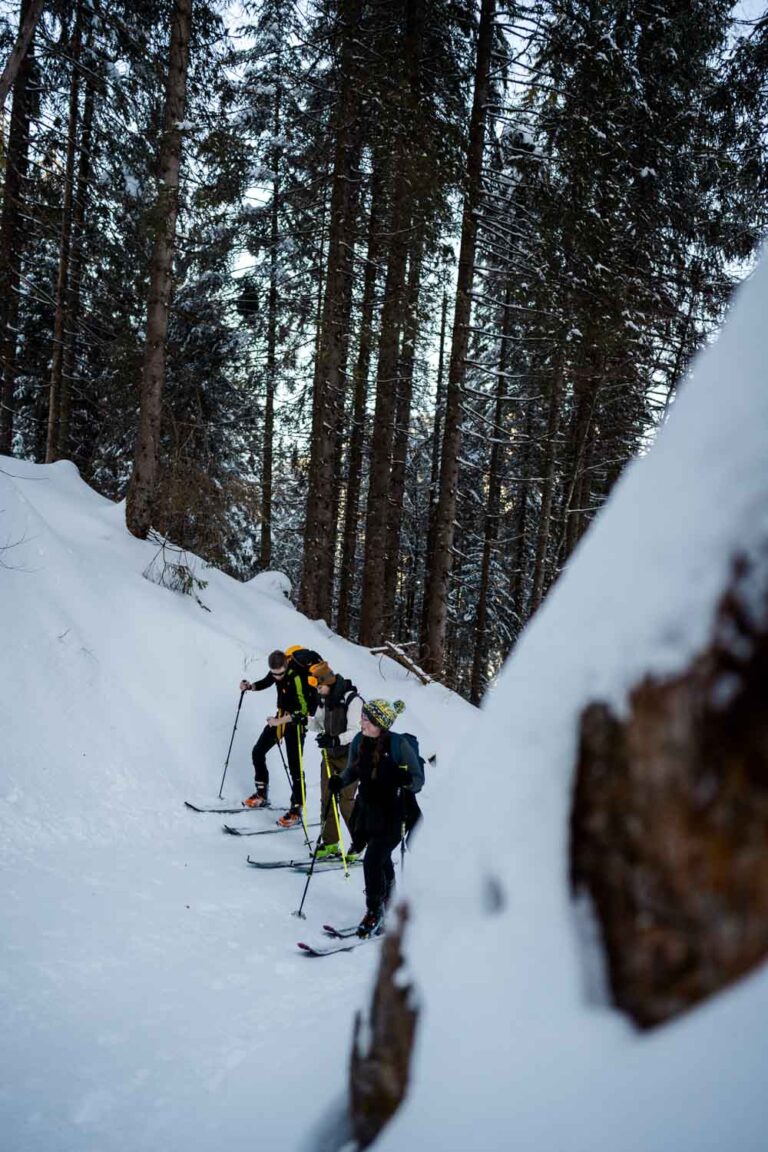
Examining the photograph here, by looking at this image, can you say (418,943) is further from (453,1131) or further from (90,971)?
(90,971)

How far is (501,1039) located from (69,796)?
18.9 feet

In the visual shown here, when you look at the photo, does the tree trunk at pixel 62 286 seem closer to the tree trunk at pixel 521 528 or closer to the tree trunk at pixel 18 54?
the tree trunk at pixel 18 54

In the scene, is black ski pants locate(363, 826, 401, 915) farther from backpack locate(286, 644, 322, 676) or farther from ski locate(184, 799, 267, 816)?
backpack locate(286, 644, 322, 676)

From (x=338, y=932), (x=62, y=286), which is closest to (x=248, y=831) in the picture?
(x=338, y=932)

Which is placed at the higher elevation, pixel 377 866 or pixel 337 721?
pixel 337 721

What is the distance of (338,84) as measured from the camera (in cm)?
1120

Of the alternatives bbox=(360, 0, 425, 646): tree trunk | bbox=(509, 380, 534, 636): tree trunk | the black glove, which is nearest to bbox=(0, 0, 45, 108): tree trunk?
bbox=(360, 0, 425, 646): tree trunk

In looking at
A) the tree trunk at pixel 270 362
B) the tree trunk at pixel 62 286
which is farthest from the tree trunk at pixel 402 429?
the tree trunk at pixel 62 286

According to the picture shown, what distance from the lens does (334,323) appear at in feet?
37.7

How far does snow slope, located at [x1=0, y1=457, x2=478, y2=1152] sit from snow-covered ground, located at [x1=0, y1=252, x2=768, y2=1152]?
0.02m

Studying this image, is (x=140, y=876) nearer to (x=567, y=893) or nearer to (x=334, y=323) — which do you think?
(x=567, y=893)

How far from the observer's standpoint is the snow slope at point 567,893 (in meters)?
1.42

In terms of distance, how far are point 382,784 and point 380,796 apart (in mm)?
95

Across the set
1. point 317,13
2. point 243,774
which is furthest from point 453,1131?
point 317,13
